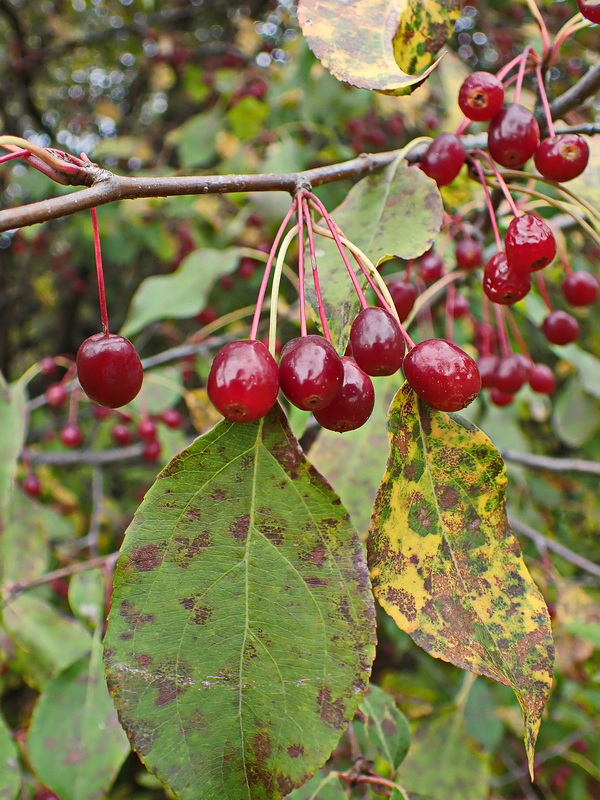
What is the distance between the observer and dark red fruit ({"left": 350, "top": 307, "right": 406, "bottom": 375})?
0.81m

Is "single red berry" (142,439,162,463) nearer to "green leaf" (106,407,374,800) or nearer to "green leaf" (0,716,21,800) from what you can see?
"green leaf" (0,716,21,800)

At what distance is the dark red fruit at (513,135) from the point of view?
1.11m

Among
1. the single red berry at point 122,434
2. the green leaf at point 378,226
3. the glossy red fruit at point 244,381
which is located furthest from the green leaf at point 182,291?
the glossy red fruit at point 244,381

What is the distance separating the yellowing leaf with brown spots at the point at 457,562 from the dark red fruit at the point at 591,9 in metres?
0.75

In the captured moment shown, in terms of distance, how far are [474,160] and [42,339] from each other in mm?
5957

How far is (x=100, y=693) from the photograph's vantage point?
1.67m

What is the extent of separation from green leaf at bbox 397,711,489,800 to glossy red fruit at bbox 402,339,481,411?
140cm

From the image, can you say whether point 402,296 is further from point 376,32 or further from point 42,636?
point 42,636

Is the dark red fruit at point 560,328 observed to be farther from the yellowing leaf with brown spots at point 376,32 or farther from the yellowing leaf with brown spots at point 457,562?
the yellowing leaf with brown spots at point 457,562

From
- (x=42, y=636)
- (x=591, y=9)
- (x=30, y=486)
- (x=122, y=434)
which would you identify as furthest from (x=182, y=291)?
(x=591, y=9)

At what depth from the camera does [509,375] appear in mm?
1786

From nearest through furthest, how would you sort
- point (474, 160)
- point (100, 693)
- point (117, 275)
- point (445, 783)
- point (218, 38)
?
A: point (474, 160) < point (100, 693) < point (445, 783) < point (117, 275) < point (218, 38)

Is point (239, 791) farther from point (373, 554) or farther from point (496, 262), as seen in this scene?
point (496, 262)

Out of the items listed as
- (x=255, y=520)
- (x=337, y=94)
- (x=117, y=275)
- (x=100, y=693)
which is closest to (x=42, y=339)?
(x=117, y=275)
